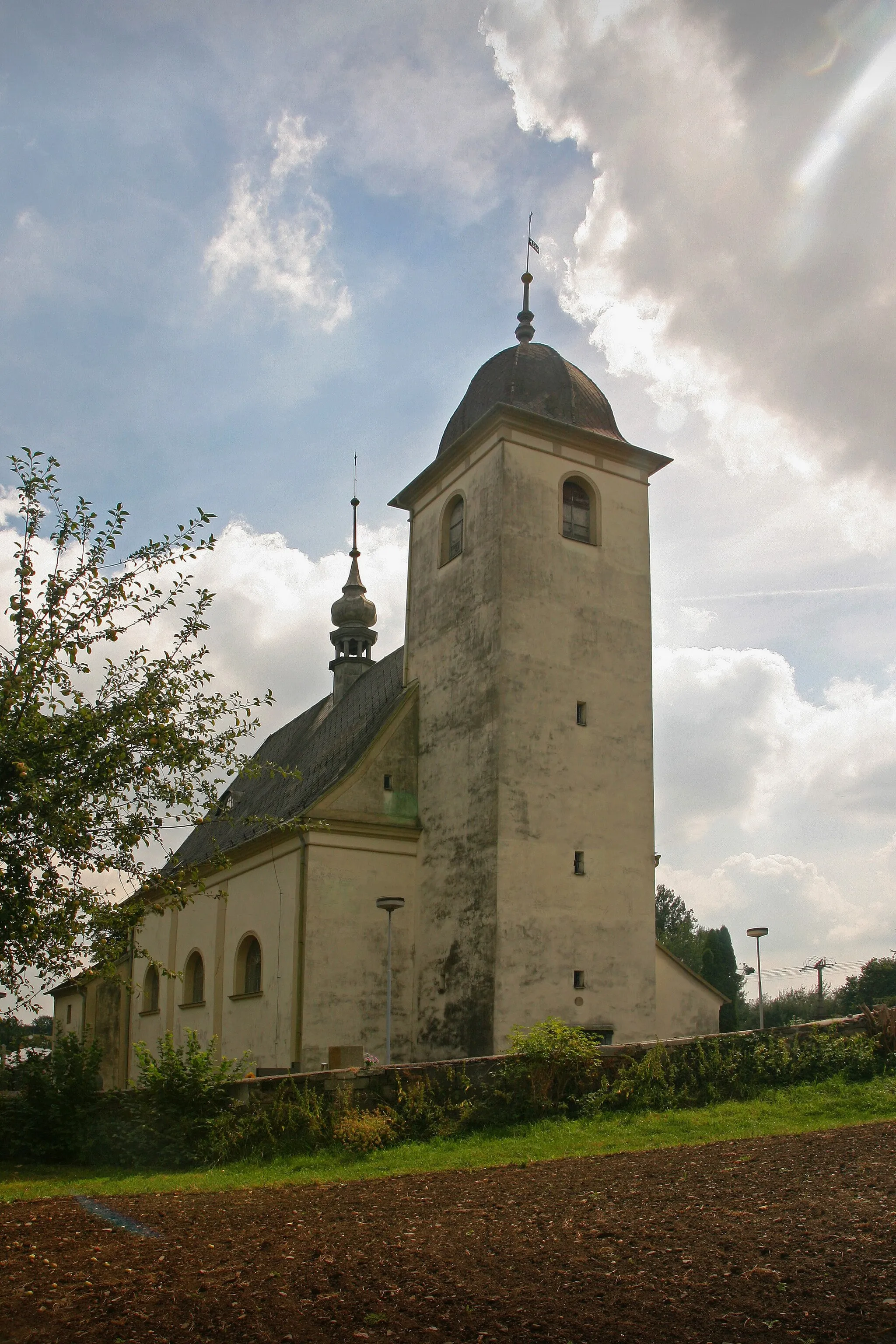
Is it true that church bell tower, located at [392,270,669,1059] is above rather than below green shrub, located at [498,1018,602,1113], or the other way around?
above

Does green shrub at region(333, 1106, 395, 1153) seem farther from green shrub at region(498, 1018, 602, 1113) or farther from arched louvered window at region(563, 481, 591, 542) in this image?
arched louvered window at region(563, 481, 591, 542)

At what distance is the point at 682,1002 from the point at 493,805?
6334 mm

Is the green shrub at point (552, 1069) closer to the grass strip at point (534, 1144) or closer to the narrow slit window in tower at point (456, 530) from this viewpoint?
the grass strip at point (534, 1144)

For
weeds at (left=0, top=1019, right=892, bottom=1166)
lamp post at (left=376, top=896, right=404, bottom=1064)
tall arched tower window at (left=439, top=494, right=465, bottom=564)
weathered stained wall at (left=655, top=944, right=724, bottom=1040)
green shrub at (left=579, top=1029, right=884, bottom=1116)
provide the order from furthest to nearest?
tall arched tower window at (left=439, top=494, right=465, bottom=564) < weathered stained wall at (left=655, top=944, right=724, bottom=1040) < lamp post at (left=376, top=896, right=404, bottom=1064) < green shrub at (left=579, top=1029, right=884, bottom=1116) < weeds at (left=0, top=1019, right=892, bottom=1166)

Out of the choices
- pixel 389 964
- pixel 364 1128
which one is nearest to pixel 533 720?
pixel 389 964

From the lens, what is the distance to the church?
792 inches

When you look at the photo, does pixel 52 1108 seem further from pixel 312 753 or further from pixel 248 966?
pixel 312 753

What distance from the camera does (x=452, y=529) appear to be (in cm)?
2403

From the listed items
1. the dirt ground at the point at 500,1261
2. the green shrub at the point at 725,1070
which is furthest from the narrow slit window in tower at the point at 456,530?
the dirt ground at the point at 500,1261

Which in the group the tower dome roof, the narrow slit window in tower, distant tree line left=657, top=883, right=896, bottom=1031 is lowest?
distant tree line left=657, top=883, right=896, bottom=1031

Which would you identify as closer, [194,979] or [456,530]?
[456,530]

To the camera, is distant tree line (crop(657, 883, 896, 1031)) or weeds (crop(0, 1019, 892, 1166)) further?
distant tree line (crop(657, 883, 896, 1031))

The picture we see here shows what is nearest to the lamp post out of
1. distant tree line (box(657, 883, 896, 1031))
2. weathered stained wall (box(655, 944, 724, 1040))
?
weathered stained wall (box(655, 944, 724, 1040))

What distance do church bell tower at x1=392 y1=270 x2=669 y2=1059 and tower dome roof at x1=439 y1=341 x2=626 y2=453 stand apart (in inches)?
2.2
